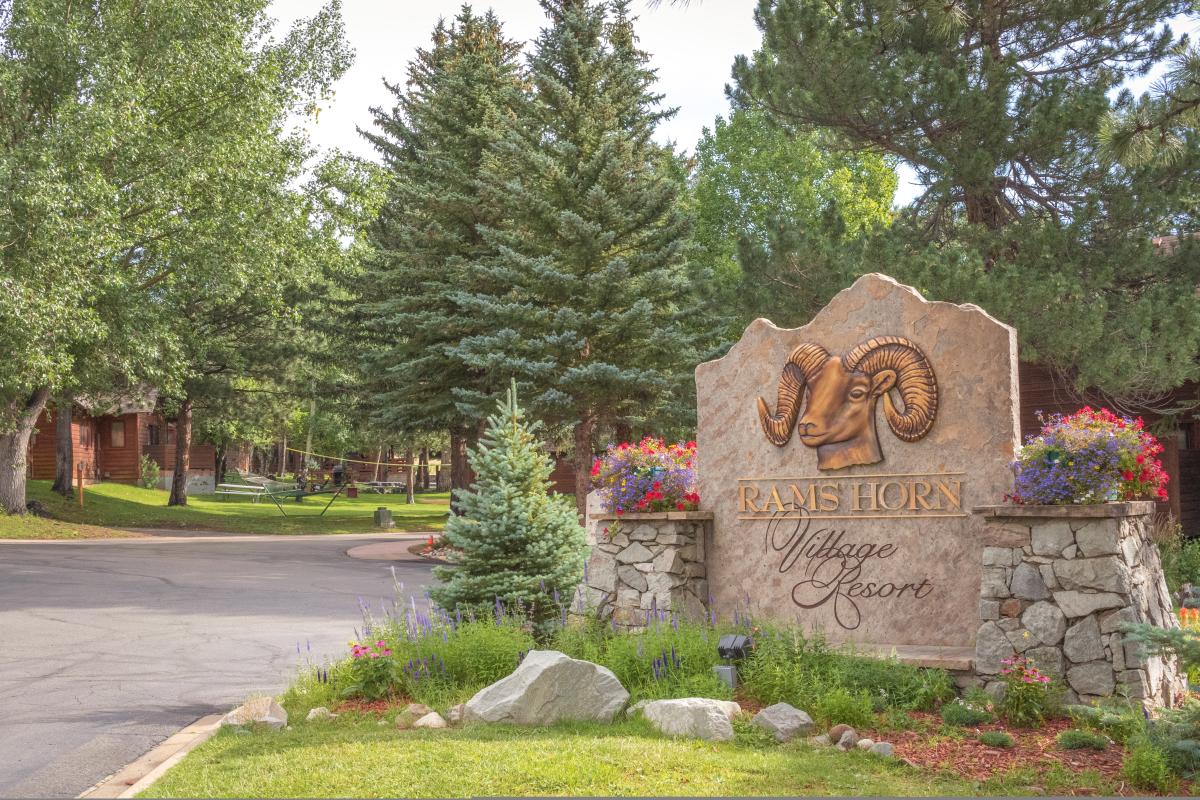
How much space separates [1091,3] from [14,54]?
79.7 ft

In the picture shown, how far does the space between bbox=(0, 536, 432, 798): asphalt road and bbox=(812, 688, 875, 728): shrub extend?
475cm

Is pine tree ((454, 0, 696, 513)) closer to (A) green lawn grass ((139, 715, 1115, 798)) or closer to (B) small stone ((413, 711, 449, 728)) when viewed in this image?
(B) small stone ((413, 711, 449, 728))

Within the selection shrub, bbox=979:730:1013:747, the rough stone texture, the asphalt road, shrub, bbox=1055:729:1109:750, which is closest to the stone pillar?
shrub, bbox=1055:729:1109:750

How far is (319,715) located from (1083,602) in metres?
5.65

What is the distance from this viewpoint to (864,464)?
30.0 ft

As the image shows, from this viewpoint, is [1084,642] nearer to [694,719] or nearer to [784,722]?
[784,722]

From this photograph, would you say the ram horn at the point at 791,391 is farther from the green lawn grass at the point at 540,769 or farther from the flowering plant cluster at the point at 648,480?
the green lawn grass at the point at 540,769

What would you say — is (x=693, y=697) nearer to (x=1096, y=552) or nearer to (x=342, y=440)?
(x=1096, y=552)

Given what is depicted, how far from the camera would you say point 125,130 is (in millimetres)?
23453

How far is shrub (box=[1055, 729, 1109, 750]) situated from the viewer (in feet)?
21.9

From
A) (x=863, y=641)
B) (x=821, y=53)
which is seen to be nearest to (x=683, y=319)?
(x=821, y=53)

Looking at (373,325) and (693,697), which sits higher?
(373,325)

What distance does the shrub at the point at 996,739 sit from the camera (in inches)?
265

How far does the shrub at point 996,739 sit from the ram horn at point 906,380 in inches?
110
